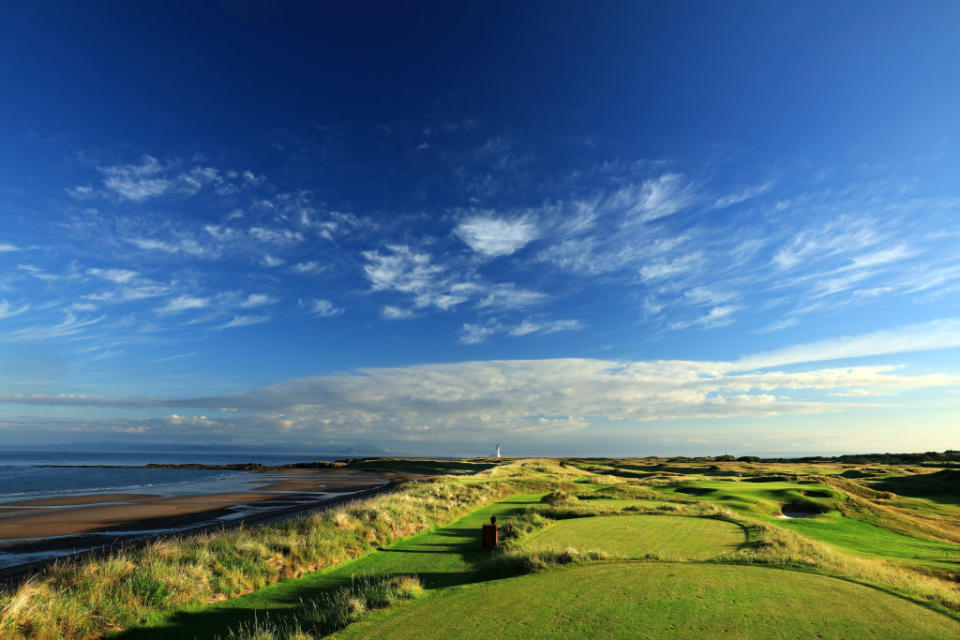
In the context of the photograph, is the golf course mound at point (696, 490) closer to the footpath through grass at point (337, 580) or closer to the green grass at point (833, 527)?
the green grass at point (833, 527)

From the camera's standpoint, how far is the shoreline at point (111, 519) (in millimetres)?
19516

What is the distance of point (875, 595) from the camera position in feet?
29.6

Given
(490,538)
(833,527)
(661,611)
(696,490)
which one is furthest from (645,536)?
(696,490)

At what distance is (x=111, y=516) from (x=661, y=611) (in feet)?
120

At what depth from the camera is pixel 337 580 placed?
12.5 meters

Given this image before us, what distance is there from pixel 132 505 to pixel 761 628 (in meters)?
43.9

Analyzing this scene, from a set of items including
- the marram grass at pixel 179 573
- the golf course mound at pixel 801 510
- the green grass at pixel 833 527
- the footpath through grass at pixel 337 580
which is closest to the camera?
the marram grass at pixel 179 573

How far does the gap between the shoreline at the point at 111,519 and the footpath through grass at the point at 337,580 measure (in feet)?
27.1

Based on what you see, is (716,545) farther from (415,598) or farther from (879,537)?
(879,537)

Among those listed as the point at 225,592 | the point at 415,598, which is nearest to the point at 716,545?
the point at 415,598

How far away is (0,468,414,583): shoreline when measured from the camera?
19516 mm

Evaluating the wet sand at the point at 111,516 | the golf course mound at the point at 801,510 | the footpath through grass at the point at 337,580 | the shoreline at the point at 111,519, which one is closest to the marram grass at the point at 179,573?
the footpath through grass at the point at 337,580

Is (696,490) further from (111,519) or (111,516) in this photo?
(111,516)

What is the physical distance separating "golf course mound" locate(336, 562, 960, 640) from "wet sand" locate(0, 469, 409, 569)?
19.4 m
